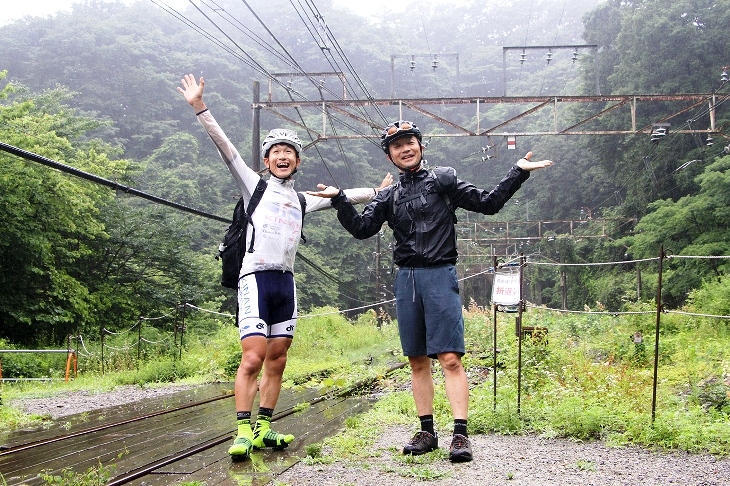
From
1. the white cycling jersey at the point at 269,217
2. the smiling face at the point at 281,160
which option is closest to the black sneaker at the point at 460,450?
the white cycling jersey at the point at 269,217

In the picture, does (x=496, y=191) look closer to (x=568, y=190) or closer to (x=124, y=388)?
(x=124, y=388)

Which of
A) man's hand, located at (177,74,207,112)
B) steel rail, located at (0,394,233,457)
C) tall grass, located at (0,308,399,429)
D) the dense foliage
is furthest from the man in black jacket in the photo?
the dense foliage

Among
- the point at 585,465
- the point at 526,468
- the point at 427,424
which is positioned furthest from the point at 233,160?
the point at 585,465

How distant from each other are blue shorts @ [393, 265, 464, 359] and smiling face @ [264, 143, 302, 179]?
36.9 inches

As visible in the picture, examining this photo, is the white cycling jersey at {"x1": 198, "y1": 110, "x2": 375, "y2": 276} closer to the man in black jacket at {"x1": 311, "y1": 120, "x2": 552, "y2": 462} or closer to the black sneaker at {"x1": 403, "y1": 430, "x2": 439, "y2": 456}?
the man in black jacket at {"x1": 311, "y1": 120, "x2": 552, "y2": 462}

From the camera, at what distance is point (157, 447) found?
438 centimetres

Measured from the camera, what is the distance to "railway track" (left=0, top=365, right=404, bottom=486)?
3.53 metres

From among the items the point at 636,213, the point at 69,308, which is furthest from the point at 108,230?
the point at 636,213

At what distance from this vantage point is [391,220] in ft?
14.6

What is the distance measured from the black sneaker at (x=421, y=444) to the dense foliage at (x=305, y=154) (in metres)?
8.08

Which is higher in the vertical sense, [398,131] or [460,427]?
[398,131]

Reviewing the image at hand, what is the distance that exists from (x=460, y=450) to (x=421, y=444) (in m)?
0.26

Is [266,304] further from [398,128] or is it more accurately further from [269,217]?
[398,128]

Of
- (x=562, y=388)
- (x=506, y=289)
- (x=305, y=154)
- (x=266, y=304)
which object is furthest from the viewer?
(x=305, y=154)
